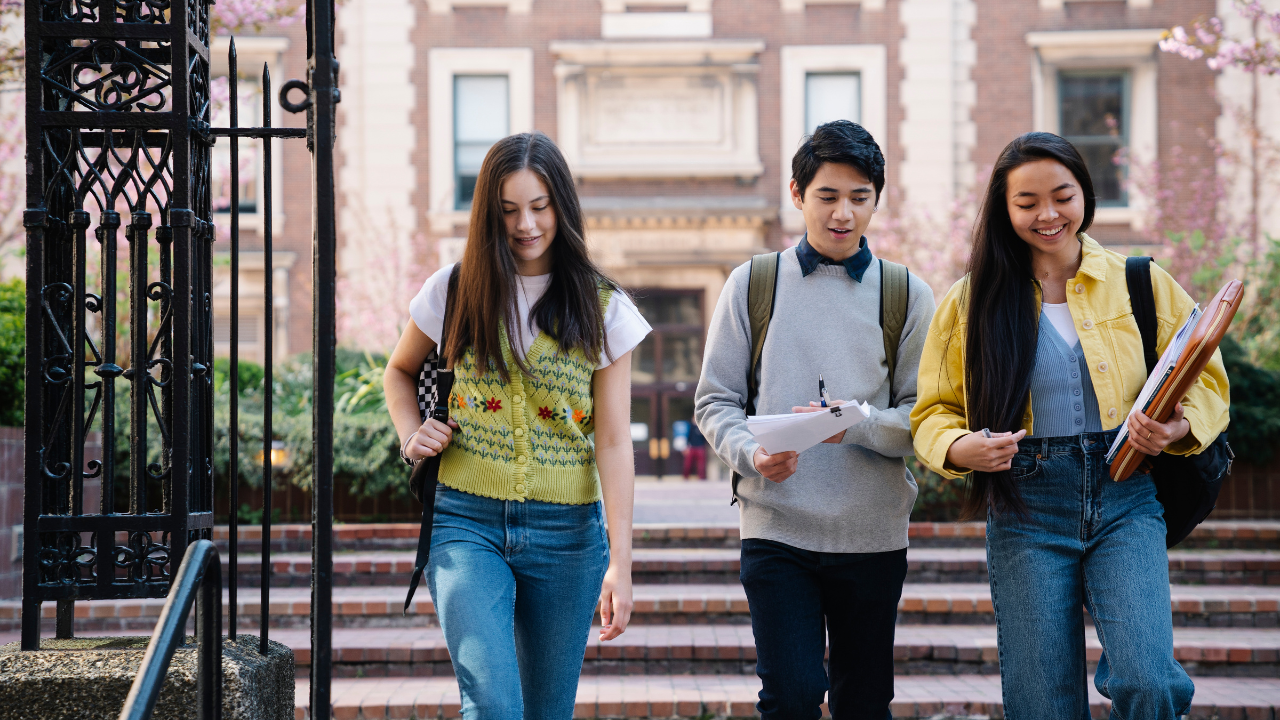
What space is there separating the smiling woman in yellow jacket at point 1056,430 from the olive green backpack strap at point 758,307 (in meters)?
0.43

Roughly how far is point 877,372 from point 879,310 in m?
0.17

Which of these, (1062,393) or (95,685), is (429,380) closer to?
(95,685)

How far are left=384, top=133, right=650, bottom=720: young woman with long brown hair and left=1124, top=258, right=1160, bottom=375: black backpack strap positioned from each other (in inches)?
47.2

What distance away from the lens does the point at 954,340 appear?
9.20 feet

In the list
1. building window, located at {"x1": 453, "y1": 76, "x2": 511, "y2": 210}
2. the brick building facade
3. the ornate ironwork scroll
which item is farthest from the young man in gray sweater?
building window, located at {"x1": 453, "y1": 76, "x2": 511, "y2": 210}

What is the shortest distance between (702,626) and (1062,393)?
3.85 metres

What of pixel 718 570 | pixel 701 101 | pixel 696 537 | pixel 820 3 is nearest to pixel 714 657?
pixel 718 570

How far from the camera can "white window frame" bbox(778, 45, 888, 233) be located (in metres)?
16.6

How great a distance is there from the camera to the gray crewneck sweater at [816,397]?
2826 millimetres

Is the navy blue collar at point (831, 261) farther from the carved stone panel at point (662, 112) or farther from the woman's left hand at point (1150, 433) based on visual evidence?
the carved stone panel at point (662, 112)

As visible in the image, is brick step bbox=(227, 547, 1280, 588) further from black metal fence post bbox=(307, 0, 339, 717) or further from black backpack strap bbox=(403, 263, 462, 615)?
black metal fence post bbox=(307, 0, 339, 717)

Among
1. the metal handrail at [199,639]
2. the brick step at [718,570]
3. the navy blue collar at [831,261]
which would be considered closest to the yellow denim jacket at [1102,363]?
the navy blue collar at [831,261]

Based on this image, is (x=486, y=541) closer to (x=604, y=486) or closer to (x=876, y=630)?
(x=604, y=486)

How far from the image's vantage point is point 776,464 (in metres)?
2.72
